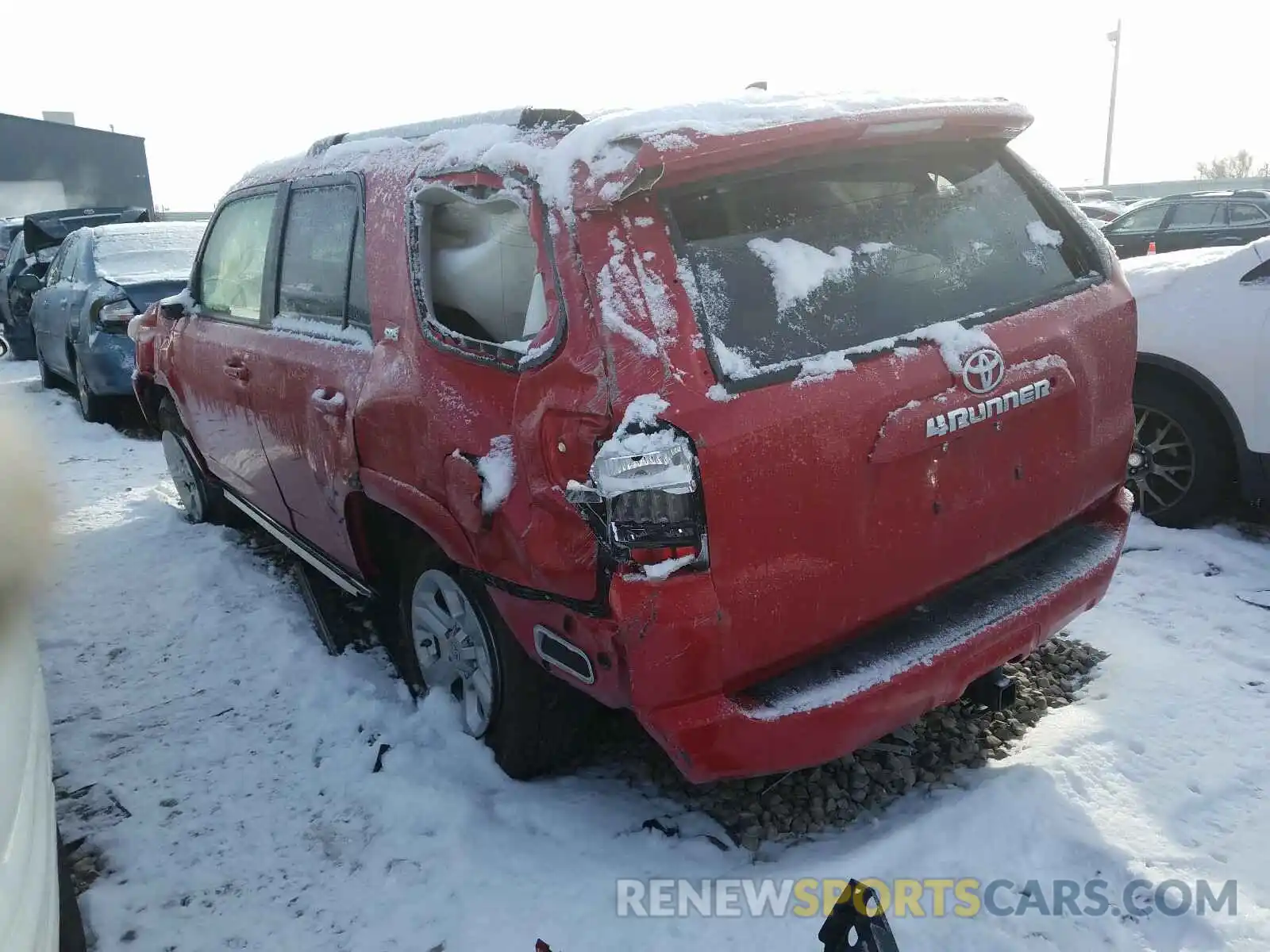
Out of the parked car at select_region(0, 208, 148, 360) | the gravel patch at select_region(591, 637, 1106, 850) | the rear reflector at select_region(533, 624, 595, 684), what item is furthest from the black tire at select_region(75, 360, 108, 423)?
the rear reflector at select_region(533, 624, 595, 684)

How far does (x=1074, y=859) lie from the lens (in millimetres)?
2371

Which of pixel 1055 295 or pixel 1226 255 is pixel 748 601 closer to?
pixel 1055 295

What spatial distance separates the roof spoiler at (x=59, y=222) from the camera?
39.3 ft

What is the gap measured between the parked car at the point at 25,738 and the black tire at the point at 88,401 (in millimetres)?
6608

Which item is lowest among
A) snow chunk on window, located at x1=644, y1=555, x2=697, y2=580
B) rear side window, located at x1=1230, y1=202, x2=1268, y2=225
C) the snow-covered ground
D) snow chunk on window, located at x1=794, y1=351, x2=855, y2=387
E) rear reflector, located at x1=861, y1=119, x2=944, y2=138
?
the snow-covered ground

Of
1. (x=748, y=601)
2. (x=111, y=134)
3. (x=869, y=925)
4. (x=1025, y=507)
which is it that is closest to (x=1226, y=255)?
(x=1025, y=507)

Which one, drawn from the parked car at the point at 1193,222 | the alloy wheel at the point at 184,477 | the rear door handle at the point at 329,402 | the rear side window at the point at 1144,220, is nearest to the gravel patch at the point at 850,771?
the rear door handle at the point at 329,402

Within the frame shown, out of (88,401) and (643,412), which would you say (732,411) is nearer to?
(643,412)

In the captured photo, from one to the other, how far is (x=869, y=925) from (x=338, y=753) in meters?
2.01

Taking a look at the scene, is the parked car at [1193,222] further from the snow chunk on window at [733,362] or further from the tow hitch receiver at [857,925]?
the tow hitch receiver at [857,925]

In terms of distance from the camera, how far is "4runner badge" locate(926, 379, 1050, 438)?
2.32m

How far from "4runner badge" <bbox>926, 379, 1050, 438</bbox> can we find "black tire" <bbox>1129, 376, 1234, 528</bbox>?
7.05 ft

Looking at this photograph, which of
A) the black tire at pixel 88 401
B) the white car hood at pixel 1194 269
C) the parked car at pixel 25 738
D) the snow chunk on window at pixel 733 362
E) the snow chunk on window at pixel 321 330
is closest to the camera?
the parked car at pixel 25 738

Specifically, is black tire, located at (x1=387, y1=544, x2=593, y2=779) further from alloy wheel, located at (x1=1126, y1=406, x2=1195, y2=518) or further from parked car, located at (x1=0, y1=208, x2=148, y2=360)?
parked car, located at (x1=0, y1=208, x2=148, y2=360)
